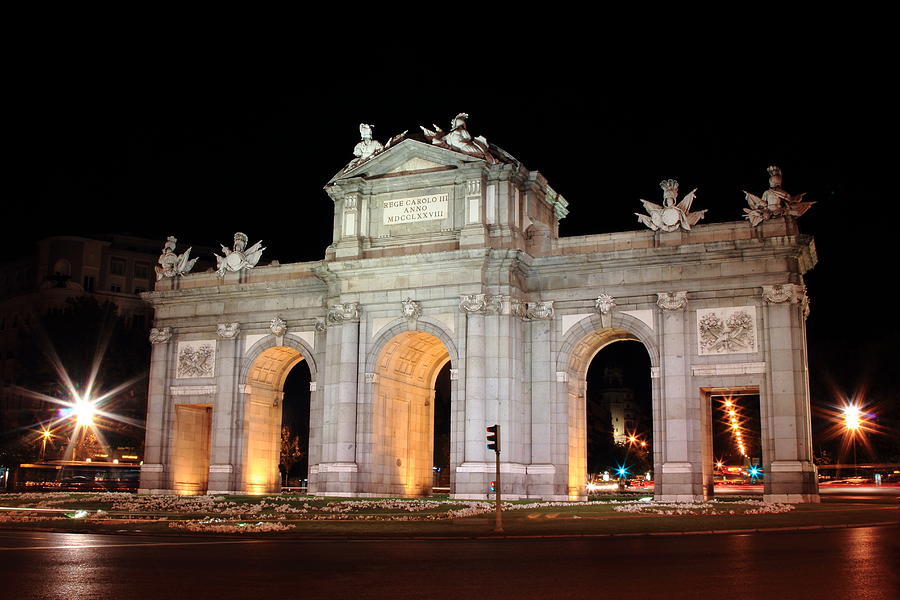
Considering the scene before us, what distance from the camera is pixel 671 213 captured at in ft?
161

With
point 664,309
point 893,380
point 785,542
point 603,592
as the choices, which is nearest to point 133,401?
point 664,309

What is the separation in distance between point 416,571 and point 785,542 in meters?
9.91

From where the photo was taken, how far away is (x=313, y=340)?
56.0m

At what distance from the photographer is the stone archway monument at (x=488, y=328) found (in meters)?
46.7

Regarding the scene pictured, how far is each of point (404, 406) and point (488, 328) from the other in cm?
912

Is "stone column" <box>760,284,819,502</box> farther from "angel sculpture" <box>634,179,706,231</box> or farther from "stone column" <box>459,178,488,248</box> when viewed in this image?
"stone column" <box>459,178,488,248</box>

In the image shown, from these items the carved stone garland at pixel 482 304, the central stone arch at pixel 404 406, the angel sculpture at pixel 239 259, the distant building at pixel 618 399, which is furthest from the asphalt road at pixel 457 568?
the distant building at pixel 618 399

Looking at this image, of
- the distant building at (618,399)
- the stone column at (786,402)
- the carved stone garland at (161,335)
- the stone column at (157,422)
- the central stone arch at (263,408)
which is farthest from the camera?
the distant building at (618,399)

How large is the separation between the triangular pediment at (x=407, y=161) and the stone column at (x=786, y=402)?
54.1 ft

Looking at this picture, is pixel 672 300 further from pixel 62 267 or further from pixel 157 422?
pixel 62 267

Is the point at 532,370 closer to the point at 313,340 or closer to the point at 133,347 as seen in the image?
the point at 313,340

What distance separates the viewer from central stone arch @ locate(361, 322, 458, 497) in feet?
169

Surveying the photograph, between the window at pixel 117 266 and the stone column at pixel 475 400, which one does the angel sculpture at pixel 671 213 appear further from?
the window at pixel 117 266

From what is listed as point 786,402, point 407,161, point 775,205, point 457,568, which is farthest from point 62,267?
point 457,568
